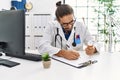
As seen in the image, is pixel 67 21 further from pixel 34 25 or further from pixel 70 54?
pixel 34 25

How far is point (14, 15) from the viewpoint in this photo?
1.55 meters

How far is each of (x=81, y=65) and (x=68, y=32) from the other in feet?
2.16

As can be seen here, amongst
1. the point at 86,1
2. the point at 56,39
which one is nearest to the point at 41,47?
the point at 56,39

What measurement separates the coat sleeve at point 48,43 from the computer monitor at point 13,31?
0.34 metres

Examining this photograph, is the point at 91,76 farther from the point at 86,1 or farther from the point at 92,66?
the point at 86,1

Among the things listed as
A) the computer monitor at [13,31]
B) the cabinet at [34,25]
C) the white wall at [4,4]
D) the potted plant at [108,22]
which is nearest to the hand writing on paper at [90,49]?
the computer monitor at [13,31]

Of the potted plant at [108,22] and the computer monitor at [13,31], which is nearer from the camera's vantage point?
the computer monitor at [13,31]

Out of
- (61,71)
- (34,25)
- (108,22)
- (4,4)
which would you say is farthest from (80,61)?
(108,22)

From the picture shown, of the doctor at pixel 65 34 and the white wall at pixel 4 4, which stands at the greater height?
the white wall at pixel 4 4

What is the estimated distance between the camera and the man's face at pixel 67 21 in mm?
1996

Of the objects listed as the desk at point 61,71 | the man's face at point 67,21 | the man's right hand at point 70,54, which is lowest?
the desk at point 61,71

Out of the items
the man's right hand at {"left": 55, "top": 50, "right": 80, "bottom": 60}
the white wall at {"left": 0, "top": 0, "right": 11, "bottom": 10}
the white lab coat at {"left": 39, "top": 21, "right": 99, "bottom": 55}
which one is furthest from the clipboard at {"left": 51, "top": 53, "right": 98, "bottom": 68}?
the white wall at {"left": 0, "top": 0, "right": 11, "bottom": 10}

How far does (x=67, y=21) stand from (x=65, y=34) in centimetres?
21

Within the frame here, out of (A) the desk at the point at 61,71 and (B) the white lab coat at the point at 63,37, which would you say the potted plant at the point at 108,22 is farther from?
(A) the desk at the point at 61,71
